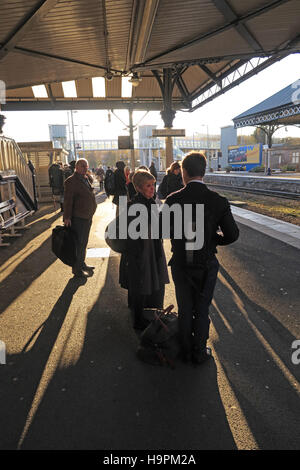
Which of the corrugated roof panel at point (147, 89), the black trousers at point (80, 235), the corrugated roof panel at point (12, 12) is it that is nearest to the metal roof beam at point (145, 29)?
the corrugated roof panel at point (12, 12)

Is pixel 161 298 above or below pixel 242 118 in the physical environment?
below

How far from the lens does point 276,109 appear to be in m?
30.3

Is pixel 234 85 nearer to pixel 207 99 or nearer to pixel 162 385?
pixel 207 99

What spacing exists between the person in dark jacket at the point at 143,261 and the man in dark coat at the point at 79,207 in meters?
2.21

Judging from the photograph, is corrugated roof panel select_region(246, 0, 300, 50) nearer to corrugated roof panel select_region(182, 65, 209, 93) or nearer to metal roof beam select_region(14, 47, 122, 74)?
metal roof beam select_region(14, 47, 122, 74)

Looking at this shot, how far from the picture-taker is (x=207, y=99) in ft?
67.9

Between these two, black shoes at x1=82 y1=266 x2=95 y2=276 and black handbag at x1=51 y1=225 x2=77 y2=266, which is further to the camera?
black shoes at x1=82 y1=266 x2=95 y2=276

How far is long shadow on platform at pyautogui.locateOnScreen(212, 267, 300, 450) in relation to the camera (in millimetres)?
2305

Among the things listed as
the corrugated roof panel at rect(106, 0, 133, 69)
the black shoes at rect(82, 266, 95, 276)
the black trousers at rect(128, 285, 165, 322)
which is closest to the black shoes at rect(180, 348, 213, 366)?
the black trousers at rect(128, 285, 165, 322)

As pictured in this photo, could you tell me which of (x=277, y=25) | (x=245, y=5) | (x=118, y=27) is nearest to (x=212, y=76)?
(x=277, y=25)

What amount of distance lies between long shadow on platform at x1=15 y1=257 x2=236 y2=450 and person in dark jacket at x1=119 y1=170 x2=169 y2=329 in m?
0.59
